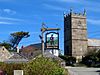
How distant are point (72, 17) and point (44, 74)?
10742cm

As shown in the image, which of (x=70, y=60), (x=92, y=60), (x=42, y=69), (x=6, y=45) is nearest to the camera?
(x=42, y=69)

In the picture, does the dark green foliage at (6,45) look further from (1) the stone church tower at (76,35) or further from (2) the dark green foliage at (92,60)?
(2) the dark green foliage at (92,60)

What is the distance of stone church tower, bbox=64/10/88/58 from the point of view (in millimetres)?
137625

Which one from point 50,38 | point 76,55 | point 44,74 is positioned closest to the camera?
point 44,74

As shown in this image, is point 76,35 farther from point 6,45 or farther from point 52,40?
point 52,40

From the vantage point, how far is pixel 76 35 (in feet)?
459

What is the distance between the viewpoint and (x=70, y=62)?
120125mm

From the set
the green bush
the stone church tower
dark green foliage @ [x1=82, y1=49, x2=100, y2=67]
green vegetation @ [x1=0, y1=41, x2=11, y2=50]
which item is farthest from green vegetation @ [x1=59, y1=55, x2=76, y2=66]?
the green bush

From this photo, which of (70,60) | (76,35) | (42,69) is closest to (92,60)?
(70,60)

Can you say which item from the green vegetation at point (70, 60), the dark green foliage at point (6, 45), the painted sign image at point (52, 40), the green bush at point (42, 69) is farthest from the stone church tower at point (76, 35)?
the green bush at point (42, 69)

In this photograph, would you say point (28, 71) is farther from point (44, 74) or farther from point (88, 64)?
point (88, 64)

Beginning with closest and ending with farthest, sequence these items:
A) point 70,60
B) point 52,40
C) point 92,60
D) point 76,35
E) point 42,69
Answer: point 42,69 → point 52,40 → point 92,60 → point 70,60 → point 76,35

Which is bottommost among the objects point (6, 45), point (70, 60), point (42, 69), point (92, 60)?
point (70, 60)

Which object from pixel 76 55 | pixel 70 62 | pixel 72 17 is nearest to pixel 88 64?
pixel 70 62
